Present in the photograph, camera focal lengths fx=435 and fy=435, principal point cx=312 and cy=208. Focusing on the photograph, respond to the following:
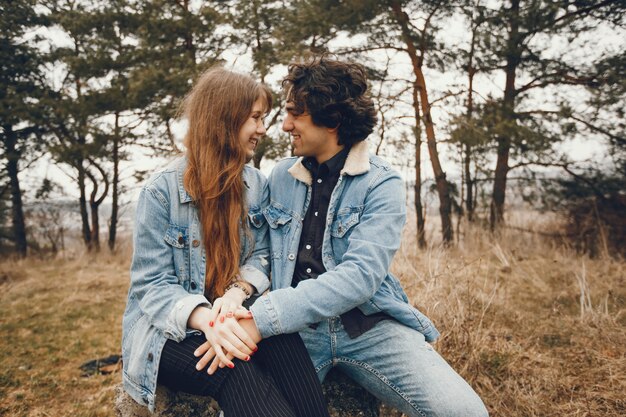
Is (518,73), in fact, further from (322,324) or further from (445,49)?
(322,324)

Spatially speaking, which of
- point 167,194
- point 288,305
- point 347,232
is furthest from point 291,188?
point 288,305

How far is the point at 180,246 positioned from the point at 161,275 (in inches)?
5.8

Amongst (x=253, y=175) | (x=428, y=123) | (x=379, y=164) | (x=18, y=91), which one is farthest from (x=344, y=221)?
(x=18, y=91)

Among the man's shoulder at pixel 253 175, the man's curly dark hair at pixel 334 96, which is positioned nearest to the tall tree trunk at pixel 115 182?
the man's shoulder at pixel 253 175

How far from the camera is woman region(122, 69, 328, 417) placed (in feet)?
4.98

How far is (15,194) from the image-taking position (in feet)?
40.8

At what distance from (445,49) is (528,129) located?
250 centimetres

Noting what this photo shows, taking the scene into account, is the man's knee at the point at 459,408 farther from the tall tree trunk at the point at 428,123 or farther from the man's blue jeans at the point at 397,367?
the tall tree trunk at the point at 428,123

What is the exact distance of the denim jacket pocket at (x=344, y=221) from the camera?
1965mm

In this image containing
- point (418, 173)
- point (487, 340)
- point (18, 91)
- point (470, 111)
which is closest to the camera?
point (487, 340)

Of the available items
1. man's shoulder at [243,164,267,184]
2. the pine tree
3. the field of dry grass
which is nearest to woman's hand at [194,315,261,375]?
man's shoulder at [243,164,267,184]

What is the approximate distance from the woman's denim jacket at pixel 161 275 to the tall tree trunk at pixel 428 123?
714 cm

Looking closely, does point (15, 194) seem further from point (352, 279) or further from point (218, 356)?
point (352, 279)

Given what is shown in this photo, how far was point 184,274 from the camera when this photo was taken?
6.14ft
